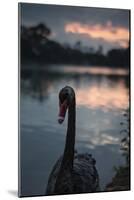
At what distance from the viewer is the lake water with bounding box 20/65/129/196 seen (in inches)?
160

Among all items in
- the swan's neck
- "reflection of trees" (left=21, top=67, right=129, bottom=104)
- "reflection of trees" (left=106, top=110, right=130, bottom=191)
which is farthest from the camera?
"reflection of trees" (left=106, top=110, right=130, bottom=191)

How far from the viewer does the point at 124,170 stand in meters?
4.31

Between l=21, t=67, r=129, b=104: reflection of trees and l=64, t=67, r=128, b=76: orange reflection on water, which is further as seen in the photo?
l=64, t=67, r=128, b=76: orange reflection on water

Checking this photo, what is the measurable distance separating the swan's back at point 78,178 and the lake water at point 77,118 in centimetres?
4

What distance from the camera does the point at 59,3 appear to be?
4125mm

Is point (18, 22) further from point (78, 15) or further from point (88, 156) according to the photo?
point (88, 156)

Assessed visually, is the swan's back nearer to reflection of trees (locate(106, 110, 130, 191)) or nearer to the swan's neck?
the swan's neck

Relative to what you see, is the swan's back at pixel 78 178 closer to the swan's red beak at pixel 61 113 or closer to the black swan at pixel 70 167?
the black swan at pixel 70 167

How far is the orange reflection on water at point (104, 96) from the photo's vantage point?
422 cm

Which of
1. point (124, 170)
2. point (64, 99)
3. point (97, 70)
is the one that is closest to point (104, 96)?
point (97, 70)

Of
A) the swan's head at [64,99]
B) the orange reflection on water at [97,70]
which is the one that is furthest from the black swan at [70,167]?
the orange reflection on water at [97,70]

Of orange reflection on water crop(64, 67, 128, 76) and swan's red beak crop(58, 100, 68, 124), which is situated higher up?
orange reflection on water crop(64, 67, 128, 76)

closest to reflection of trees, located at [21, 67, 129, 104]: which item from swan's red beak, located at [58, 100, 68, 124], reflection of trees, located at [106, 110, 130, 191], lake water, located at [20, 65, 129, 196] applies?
lake water, located at [20, 65, 129, 196]

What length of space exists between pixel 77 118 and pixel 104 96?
265 millimetres
